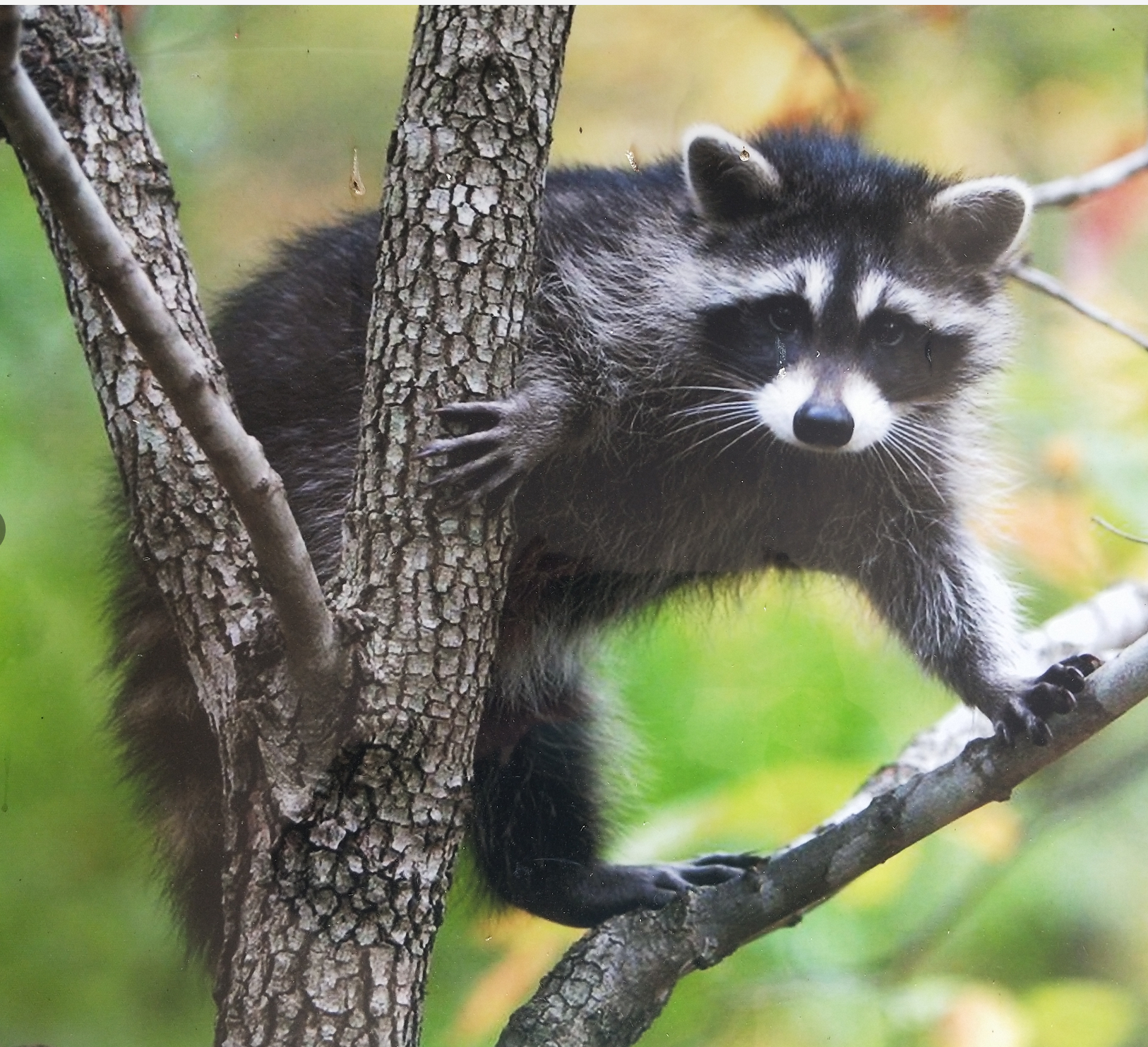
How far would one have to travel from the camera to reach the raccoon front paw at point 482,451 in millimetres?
1620

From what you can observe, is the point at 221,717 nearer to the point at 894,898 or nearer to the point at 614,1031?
the point at 614,1031

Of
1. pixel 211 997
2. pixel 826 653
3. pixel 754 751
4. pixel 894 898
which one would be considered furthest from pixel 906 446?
pixel 211 997

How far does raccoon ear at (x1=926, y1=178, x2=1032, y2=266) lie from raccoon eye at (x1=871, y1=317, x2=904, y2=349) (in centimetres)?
16

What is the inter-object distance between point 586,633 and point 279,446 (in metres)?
0.59

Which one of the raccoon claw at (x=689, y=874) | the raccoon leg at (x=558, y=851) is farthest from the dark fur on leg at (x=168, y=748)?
the raccoon claw at (x=689, y=874)

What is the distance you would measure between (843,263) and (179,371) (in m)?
1.07

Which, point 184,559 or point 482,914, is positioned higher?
point 184,559

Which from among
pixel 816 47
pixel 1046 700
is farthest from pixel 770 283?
pixel 1046 700

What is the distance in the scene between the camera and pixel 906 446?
2141mm

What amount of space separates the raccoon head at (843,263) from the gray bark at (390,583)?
1.54ft

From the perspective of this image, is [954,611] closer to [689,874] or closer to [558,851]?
[689,874]

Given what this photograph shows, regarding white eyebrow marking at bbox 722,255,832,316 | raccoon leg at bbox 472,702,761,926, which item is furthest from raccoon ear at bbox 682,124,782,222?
raccoon leg at bbox 472,702,761,926

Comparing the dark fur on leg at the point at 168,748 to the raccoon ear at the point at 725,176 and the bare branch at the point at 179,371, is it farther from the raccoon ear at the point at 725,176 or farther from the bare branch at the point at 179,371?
the raccoon ear at the point at 725,176

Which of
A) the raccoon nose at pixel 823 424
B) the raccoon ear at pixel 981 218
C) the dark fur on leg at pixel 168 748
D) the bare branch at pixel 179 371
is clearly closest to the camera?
the bare branch at pixel 179 371
